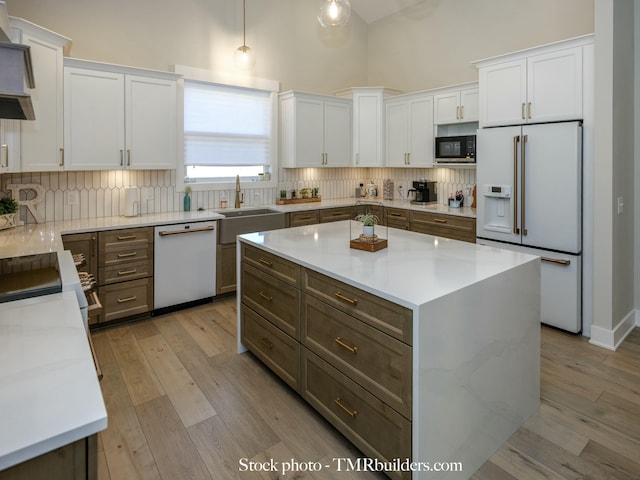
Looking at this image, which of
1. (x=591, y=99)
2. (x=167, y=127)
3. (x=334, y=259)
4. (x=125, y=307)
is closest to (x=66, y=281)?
(x=334, y=259)

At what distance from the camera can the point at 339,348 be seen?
6.86 feet

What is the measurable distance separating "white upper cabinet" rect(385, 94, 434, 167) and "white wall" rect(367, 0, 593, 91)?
20.4 inches

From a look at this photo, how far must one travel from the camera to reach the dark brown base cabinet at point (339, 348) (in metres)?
1.75

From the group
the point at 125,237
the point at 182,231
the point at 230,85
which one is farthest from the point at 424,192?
the point at 125,237

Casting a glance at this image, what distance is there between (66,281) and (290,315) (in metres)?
1.20

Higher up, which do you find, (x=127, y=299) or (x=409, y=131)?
(x=409, y=131)

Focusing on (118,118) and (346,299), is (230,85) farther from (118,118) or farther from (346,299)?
(346,299)

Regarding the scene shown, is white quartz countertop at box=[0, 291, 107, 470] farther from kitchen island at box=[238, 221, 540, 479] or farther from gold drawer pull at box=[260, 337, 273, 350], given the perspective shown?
gold drawer pull at box=[260, 337, 273, 350]

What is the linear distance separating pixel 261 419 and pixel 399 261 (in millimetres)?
1203

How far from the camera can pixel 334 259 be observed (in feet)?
7.56

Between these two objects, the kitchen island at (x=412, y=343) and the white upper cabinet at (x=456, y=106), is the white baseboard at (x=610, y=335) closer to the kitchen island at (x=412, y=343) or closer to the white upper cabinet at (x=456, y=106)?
the kitchen island at (x=412, y=343)

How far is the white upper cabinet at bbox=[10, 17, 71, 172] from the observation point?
10.5 ft

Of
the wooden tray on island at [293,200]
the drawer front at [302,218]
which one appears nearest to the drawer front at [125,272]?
the drawer front at [302,218]

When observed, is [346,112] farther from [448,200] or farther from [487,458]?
[487,458]
